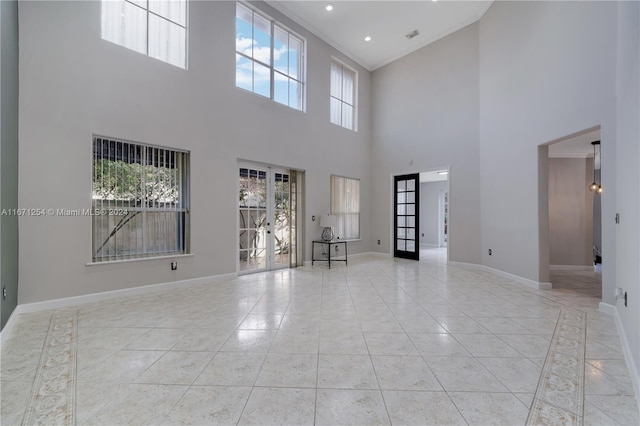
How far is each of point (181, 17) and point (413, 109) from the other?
5.33 m

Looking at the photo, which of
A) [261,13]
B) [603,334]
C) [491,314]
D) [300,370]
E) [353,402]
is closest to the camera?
[353,402]

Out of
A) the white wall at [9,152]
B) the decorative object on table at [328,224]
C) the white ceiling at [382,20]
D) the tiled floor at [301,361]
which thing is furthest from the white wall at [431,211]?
the white wall at [9,152]

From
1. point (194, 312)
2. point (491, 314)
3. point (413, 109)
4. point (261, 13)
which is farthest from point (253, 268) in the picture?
point (413, 109)

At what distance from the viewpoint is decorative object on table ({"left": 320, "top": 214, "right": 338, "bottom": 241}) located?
6.51 metres

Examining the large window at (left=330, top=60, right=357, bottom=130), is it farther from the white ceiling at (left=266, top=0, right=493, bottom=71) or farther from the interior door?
the interior door

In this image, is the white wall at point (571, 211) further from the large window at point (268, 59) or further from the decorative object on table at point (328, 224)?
the large window at point (268, 59)

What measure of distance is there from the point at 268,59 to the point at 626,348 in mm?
6423

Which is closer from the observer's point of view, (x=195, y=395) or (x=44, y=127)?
(x=195, y=395)

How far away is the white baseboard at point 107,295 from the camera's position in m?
3.31

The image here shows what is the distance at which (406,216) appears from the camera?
25.1 ft

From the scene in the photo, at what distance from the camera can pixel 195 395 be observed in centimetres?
181

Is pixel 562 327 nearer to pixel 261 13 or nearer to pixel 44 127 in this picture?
pixel 44 127

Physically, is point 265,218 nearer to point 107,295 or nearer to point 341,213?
point 341,213

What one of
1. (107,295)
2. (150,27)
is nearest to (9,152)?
Answer: (107,295)
